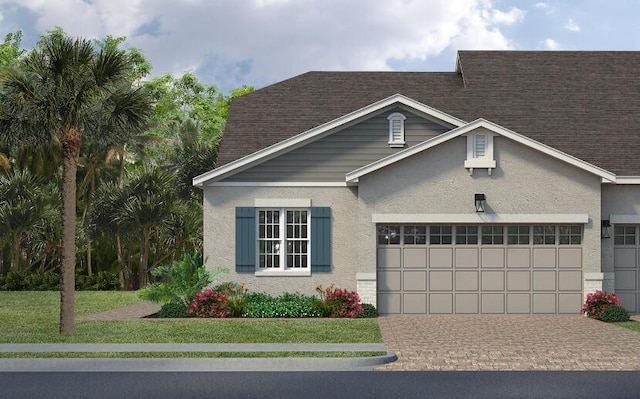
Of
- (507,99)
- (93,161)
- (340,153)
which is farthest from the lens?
(93,161)

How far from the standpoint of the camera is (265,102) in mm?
27797

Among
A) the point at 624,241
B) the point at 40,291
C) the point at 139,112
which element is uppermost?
the point at 139,112

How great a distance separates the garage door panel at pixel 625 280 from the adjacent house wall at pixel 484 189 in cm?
129

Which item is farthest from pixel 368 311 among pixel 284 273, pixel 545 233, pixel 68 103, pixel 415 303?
pixel 68 103

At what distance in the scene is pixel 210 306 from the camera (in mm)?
21672

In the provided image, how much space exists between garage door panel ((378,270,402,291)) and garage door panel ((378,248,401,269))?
0.13m

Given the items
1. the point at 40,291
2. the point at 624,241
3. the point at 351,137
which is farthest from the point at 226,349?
the point at 40,291

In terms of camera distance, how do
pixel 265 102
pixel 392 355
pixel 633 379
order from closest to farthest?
1. pixel 633 379
2. pixel 392 355
3. pixel 265 102

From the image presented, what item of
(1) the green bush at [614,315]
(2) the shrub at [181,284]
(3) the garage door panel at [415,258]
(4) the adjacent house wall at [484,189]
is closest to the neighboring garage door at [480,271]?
(3) the garage door panel at [415,258]

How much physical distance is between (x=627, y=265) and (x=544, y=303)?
265 centimetres

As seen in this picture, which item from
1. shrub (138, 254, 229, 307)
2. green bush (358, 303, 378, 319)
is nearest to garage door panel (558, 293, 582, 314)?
green bush (358, 303, 378, 319)

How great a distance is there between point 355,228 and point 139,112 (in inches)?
297

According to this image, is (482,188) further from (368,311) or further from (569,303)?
(368,311)

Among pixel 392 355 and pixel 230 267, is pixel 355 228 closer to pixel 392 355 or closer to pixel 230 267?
pixel 230 267
